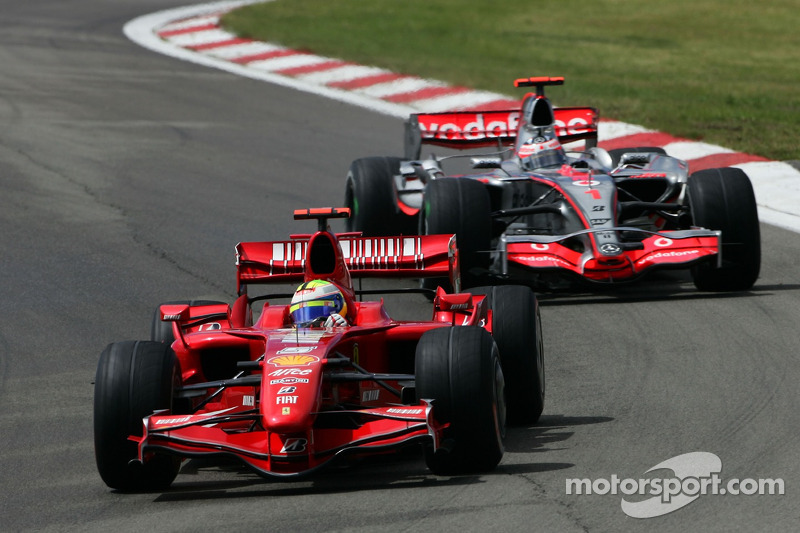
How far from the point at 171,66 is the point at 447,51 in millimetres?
5079

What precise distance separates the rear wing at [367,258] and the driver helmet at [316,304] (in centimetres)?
83

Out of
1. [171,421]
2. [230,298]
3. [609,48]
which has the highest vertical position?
[171,421]

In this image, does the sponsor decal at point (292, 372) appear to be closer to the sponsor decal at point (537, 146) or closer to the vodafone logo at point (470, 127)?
the sponsor decal at point (537, 146)

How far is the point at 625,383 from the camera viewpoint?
8672 mm

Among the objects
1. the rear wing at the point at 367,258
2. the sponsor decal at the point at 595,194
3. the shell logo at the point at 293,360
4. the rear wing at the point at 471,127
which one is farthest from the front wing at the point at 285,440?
the rear wing at the point at 471,127

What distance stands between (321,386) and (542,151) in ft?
21.2

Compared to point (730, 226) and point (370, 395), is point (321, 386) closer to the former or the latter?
point (370, 395)

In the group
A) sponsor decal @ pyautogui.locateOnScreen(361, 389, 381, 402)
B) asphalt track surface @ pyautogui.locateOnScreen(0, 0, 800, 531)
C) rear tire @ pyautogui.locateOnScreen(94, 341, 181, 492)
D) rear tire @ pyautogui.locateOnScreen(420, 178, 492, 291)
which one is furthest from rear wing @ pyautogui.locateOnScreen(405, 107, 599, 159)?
rear tire @ pyautogui.locateOnScreen(94, 341, 181, 492)

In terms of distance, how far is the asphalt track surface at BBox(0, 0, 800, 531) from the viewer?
20.9 feet

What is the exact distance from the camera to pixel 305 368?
6723mm

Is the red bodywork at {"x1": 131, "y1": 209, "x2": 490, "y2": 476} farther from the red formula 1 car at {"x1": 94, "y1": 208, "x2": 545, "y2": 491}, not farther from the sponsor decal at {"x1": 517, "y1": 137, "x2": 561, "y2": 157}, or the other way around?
the sponsor decal at {"x1": 517, "y1": 137, "x2": 561, "y2": 157}

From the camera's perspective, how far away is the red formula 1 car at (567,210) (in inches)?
441

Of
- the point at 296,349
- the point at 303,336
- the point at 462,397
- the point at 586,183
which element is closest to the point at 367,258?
the point at 303,336

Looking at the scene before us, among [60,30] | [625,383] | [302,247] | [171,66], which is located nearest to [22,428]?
[302,247]
